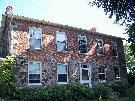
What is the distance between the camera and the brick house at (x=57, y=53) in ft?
74.4

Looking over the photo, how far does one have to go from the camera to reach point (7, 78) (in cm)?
→ 2047

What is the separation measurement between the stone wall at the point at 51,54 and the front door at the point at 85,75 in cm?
52

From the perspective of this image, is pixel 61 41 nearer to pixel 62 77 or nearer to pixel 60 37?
pixel 60 37

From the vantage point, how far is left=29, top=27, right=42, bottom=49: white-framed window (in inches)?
931

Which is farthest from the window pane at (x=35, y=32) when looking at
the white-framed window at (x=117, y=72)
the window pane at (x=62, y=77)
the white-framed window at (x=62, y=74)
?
the white-framed window at (x=117, y=72)

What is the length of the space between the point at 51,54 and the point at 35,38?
7.61 feet

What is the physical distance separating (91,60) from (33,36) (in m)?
7.72

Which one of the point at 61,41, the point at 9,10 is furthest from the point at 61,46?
the point at 9,10

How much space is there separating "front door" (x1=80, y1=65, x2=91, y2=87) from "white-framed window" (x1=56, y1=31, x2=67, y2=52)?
3086mm

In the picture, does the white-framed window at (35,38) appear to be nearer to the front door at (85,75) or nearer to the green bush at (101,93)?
the front door at (85,75)

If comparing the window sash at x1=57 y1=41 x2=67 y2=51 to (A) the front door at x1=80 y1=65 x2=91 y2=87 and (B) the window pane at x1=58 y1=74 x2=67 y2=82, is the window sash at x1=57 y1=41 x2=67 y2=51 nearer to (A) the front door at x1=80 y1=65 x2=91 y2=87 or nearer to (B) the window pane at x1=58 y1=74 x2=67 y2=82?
(B) the window pane at x1=58 y1=74 x2=67 y2=82

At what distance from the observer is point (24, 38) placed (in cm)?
2308

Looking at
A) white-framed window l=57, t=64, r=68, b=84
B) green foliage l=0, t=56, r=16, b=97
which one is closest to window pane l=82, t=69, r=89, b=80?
white-framed window l=57, t=64, r=68, b=84

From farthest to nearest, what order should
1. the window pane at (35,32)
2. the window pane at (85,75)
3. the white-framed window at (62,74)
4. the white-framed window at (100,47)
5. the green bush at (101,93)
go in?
the white-framed window at (100,47), the window pane at (85,75), the white-framed window at (62,74), the window pane at (35,32), the green bush at (101,93)
